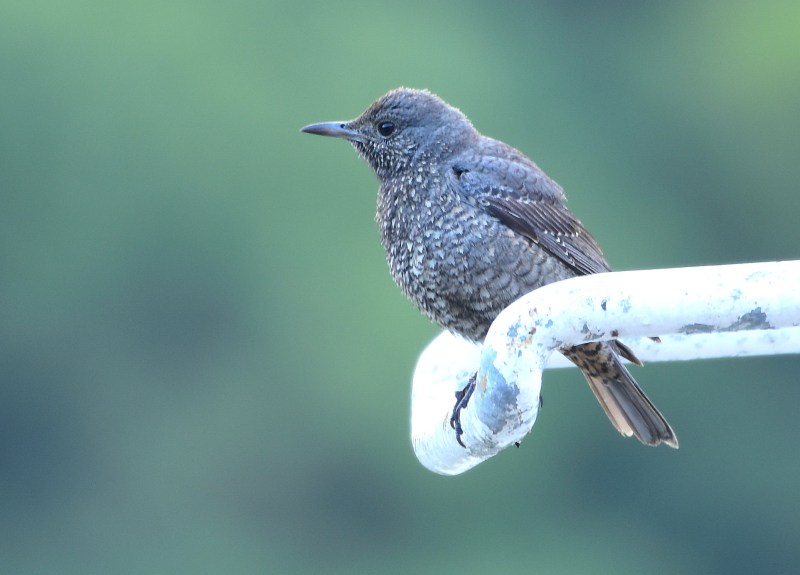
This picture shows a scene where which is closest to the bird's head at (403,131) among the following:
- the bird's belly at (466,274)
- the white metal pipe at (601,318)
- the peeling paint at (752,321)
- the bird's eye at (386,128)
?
the bird's eye at (386,128)

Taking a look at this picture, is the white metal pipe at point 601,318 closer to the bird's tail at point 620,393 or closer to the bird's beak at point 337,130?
the bird's tail at point 620,393

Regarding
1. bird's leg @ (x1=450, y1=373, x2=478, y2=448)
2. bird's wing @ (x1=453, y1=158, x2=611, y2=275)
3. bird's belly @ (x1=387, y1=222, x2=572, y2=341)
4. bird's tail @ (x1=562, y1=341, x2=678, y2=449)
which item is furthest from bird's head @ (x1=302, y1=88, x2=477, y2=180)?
bird's leg @ (x1=450, y1=373, x2=478, y2=448)

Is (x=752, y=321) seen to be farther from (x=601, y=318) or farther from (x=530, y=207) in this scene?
(x=530, y=207)

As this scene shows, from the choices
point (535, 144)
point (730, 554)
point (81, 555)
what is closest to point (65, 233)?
point (81, 555)

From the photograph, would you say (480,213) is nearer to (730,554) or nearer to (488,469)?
(488,469)

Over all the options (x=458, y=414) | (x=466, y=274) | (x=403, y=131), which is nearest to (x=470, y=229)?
(x=466, y=274)
